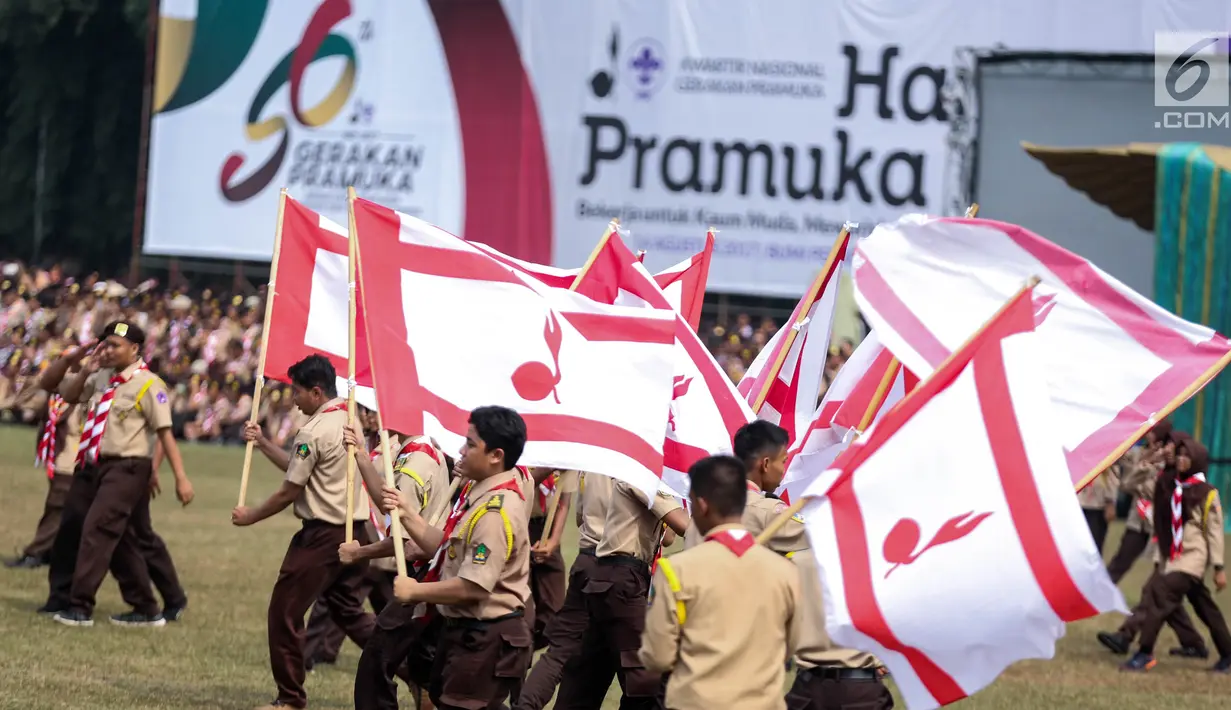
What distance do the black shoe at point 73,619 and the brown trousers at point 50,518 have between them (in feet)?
8.02

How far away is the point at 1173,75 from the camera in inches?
1066

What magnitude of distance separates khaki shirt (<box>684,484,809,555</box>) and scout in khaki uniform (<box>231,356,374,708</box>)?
10.3 feet

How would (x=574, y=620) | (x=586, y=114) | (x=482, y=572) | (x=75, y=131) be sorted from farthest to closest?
1. (x=75, y=131)
2. (x=586, y=114)
3. (x=574, y=620)
4. (x=482, y=572)

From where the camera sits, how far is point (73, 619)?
12.3 meters

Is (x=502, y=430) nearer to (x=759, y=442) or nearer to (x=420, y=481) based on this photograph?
(x=759, y=442)

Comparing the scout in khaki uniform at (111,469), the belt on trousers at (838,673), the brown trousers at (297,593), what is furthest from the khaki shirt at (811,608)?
the scout in khaki uniform at (111,469)

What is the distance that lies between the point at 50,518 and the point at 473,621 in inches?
333

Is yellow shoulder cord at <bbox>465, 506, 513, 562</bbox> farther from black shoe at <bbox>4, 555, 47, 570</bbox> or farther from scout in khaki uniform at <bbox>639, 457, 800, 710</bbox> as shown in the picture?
black shoe at <bbox>4, 555, 47, 570</bbox>

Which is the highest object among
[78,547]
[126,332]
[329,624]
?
[126,332]

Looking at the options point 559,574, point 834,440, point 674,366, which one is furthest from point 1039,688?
point 674,366

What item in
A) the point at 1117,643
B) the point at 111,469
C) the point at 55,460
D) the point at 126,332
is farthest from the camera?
the point at 1117,643

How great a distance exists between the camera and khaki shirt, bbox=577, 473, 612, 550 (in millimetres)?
10047
